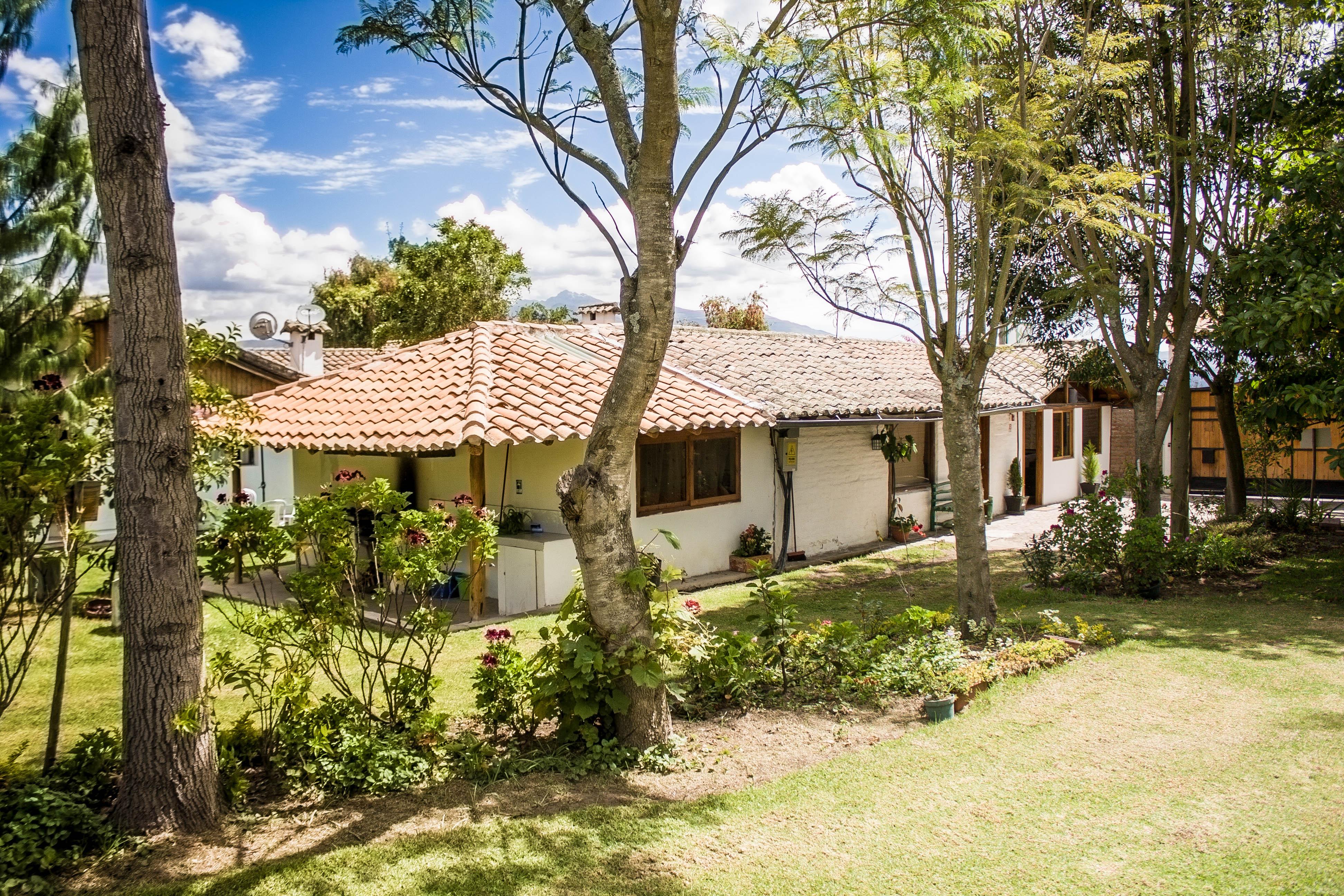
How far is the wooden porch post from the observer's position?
33.5 ft

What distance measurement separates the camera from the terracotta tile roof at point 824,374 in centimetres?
1432

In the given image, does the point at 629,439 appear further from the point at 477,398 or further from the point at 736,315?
the point at 736,315

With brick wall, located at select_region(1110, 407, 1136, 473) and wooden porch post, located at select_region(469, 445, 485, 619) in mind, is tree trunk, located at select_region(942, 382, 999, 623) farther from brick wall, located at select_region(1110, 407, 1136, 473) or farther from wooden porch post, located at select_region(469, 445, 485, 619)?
brick wall, located at select_region(1110, 407, 1136, 473)

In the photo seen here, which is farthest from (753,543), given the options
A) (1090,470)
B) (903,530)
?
(1090,470)

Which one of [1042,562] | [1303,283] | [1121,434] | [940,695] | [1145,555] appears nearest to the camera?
[940,695]

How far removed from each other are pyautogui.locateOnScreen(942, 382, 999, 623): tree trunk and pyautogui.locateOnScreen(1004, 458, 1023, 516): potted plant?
12.8 meters

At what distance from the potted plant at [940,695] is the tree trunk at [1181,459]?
7.83m

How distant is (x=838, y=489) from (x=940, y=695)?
362 inches

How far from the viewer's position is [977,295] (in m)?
8.12

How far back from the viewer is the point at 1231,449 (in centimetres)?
1667

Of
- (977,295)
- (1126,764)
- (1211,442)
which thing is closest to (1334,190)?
(977,295)

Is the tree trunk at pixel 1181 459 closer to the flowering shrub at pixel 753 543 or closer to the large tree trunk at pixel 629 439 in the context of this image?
the flowering shrub at pixel 753 543

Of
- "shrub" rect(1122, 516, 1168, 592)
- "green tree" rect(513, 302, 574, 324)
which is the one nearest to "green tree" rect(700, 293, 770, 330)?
"green tree" rect(513, 302, 574, 324)

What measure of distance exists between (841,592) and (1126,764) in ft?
21.7
